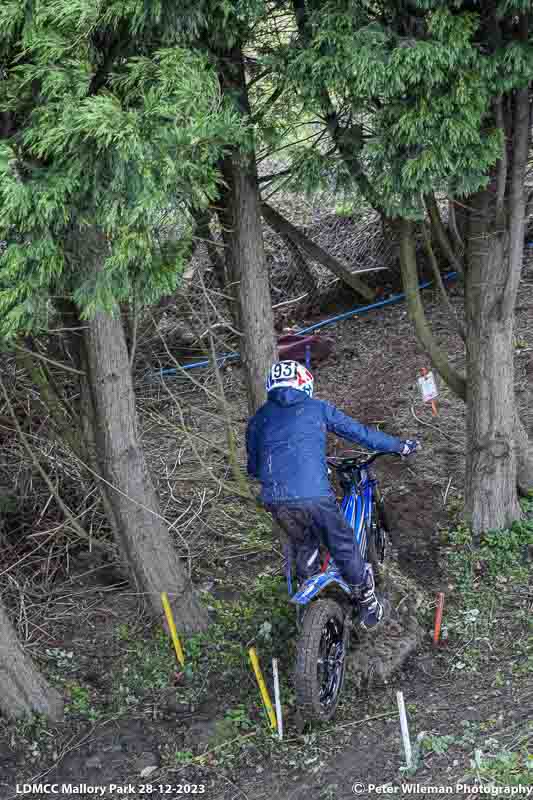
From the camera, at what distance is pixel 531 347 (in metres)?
9.23

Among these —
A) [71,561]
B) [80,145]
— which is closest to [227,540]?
[71,561]

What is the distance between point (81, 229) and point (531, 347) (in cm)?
553

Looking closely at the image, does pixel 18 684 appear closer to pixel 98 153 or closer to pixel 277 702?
pixel 277 702

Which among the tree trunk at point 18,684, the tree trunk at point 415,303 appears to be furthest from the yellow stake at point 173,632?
the tree trunk at point 415,303

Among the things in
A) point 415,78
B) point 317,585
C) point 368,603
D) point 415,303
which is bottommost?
point 368,603

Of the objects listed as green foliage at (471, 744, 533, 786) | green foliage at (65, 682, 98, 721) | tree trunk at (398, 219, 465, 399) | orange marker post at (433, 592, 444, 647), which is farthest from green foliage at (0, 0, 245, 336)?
green foliage at (471, 744, 533, 786)

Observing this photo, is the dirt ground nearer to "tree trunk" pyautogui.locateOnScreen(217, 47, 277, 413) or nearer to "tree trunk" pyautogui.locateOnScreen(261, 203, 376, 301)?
"tree trunk" pyautogui.locateOnScreen(217, 47, 277, 413)

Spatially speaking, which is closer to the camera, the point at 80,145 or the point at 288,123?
the point at 80,145

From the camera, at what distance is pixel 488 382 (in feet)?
22.6

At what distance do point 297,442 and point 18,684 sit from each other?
234cm

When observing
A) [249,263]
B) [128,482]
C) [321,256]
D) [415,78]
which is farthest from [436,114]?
[321,256]

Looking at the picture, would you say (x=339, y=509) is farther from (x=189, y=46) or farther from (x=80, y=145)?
(x=189, y=46)

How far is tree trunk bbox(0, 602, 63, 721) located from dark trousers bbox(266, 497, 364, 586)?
1.81 m

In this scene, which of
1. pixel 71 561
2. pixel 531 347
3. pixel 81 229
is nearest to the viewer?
pixel 81 229
